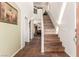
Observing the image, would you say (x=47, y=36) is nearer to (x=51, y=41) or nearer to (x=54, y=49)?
(x=51, y=41)

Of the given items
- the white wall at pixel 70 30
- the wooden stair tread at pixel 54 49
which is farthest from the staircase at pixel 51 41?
the white wall at pixel 70 30

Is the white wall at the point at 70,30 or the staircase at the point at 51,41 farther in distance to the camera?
the staircase at the point at 51,41

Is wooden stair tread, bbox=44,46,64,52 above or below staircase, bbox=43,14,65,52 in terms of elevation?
below

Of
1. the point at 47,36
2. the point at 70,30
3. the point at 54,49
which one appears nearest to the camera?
the point at 70,30

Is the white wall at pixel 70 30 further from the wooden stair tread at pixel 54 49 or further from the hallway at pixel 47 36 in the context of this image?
the wooden stair tread at pixel 54 49

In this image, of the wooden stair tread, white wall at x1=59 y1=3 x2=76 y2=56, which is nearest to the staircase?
the wooden stair tread

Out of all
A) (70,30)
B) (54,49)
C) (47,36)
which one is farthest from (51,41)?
(70,30)

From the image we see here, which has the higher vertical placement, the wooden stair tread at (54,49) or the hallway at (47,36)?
the hallway at (47,36)

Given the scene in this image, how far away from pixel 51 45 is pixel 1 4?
295 cm

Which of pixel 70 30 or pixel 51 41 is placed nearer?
pixel 70 30

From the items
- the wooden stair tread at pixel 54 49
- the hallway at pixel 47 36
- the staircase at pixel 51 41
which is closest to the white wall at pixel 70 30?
the hallway at pixel 47 36

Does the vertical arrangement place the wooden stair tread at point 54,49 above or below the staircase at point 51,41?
below

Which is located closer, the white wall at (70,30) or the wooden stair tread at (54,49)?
the white wall at (70,30)

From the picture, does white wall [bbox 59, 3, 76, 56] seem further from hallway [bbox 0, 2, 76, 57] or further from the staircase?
the staircase
